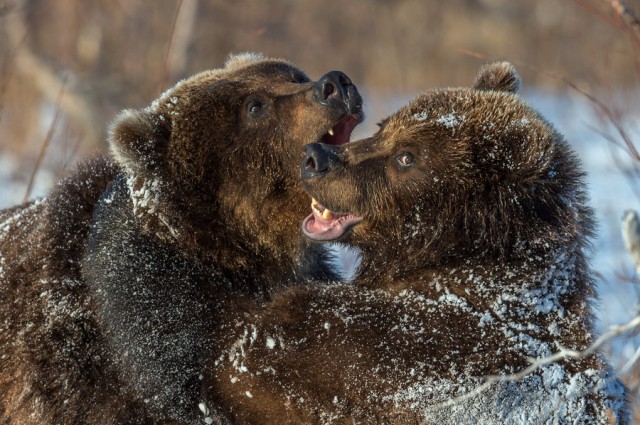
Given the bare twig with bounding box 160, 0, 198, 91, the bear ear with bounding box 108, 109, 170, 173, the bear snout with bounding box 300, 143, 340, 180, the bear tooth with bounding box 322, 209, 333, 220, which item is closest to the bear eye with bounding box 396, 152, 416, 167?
the bear snout with bounding box 300, 143, 340, 180

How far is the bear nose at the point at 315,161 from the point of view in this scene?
435 cm

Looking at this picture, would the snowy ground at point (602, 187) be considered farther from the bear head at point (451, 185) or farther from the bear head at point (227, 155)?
the bear head at point (227, 155)

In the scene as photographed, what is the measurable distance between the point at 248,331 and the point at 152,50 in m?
14.1

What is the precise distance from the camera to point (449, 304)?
12.9 feet

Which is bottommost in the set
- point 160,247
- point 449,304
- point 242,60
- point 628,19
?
point 449,304

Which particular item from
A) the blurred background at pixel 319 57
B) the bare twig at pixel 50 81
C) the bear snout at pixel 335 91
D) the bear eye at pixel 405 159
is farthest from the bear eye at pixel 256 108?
the bare twig at pixel 50 81

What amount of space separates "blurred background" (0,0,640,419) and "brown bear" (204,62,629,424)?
3.61 metres

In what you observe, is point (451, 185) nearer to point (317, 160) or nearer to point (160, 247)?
point (317, 160)

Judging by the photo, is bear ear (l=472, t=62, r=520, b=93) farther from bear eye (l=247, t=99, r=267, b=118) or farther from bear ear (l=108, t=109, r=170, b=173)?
bear ear (l=108, t=109, r=170, b=173)

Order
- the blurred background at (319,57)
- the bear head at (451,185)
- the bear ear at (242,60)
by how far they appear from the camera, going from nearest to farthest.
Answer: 1. the bear head at (451,185)
2. the bear ear at (242,60)
3. the blurred background at (319,57)

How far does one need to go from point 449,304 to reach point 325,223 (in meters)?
0.94

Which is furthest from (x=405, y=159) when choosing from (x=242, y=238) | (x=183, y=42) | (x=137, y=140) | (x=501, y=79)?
(x=183, y=42)

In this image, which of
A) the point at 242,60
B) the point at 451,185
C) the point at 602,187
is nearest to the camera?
the point at 451,185

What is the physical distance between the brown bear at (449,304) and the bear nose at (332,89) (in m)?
0.53
